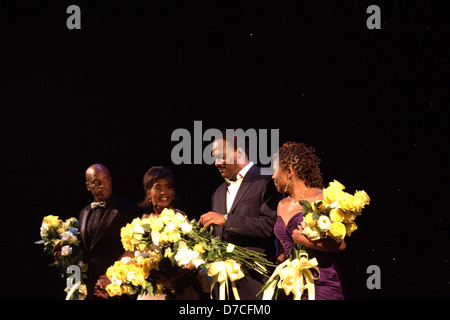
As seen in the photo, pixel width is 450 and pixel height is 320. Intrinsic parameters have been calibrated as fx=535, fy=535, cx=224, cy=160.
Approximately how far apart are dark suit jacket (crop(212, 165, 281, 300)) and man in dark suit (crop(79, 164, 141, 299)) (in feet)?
3.42

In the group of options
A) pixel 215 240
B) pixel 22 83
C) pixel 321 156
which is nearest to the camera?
pixel 215 240

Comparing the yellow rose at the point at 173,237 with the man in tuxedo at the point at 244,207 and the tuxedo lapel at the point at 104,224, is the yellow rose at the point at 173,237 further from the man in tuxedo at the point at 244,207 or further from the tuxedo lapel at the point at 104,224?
the tuxedo lapel at the point at 104,224

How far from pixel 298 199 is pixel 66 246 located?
2291mm

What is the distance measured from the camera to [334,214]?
3.04 metres

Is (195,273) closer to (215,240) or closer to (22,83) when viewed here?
(215,240)

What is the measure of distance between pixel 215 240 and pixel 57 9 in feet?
11.4

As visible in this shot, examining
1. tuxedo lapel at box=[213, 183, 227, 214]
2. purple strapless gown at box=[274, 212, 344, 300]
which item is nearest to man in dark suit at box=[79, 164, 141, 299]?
tuxedo lapel at box=[213, 183, 227, 214]

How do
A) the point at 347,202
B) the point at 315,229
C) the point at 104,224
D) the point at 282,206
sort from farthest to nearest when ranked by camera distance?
the point at 104,224, the point at 282,206, the point at 315,229, the point at 347,202

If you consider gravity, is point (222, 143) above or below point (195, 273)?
above

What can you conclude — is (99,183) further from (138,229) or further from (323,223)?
(323,223)

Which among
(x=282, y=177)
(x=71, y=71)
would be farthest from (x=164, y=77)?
(x=282, y=177)

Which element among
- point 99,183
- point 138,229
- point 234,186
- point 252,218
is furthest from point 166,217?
point 99,183

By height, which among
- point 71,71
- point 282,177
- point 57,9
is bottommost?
point 282,177

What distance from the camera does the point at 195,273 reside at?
12.2 ft
